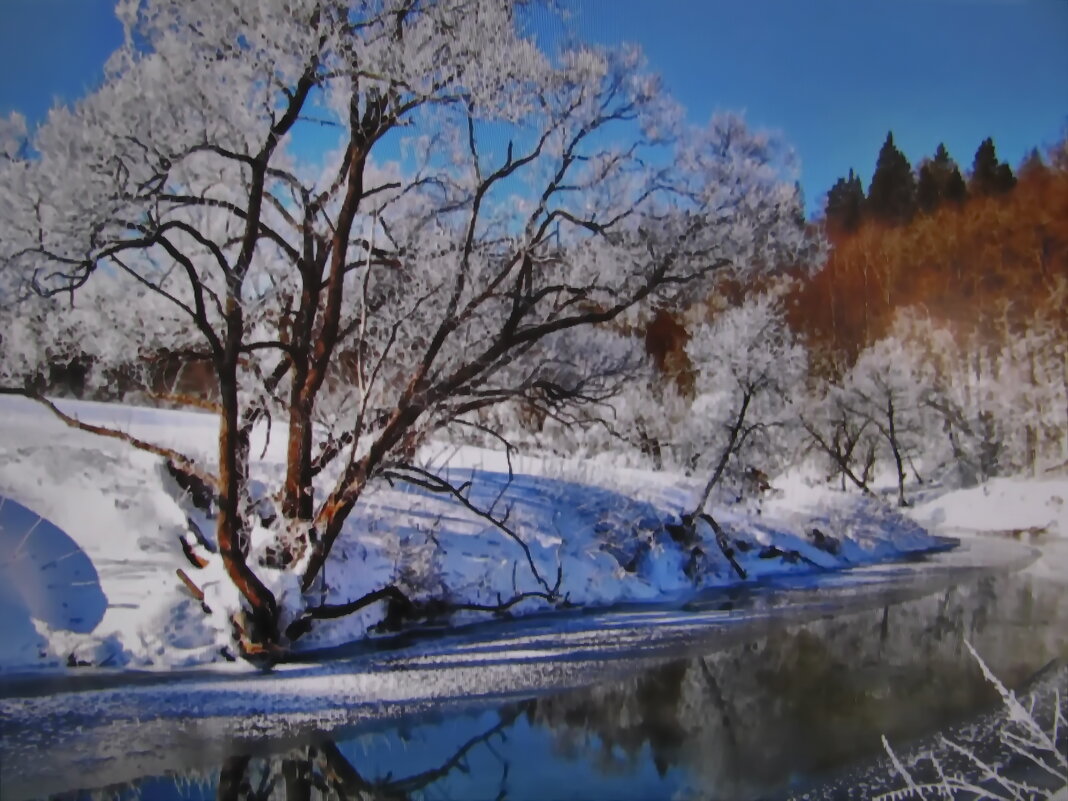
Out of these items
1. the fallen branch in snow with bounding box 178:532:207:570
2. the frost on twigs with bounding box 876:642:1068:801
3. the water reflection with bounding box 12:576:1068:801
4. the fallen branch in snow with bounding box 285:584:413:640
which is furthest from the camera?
the fallen branch in snow with bounding box 178:532:207:570

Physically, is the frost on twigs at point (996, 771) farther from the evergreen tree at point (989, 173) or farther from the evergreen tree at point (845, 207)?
the evergreen tree at point (845, 207)

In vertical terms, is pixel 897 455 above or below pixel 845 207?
below

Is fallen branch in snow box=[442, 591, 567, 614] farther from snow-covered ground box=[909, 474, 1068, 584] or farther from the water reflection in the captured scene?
snow-covered ground box=[909, 474, 1068, 584]

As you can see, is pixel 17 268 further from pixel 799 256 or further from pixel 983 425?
pixel 983 425

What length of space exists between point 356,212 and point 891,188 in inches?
187

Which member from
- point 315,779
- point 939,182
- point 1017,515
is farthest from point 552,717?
point 1017,515

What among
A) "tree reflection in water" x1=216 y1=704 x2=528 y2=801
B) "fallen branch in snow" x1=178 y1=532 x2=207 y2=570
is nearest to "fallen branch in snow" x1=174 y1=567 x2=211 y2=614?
"fallen branch in snow" x1=178 y1=532 x2=207 y2=570

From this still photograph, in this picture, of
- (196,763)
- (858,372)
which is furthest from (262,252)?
(858,372)

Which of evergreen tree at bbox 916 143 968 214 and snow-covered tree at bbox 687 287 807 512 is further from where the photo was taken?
snow-covered tree at bbox 687 287 807 512

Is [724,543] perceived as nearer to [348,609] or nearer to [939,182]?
[939,182]

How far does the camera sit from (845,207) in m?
7.84

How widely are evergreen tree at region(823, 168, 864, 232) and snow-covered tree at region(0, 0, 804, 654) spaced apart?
0.34 metres

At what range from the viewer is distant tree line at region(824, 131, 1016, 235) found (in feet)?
23.1

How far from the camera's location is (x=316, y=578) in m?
7.10
